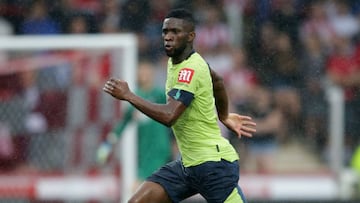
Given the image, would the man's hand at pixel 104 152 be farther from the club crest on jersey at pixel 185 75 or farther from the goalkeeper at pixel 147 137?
the club crest on jersey at pixel 185 75

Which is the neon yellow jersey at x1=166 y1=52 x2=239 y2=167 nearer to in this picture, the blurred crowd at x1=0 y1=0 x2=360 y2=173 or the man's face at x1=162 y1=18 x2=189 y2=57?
the man's face at x1=162 y1=18 x2=189 y2=57

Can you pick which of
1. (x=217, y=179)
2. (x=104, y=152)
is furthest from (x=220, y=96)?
(x=104, y=152)

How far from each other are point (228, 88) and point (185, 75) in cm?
544

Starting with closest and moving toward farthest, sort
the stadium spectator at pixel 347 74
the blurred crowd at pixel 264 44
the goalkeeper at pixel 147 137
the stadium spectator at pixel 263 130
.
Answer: the goalkeeper at pixel 147 137, the stadium spectator at pixel 347 74, the stadium spectator at pixel 263 130, the blurred crowd at pixel 264 44

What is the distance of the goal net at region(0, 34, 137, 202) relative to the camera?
33.6ft

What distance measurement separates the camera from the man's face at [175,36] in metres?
6.48

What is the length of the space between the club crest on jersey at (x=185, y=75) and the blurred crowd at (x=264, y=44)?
4937mm

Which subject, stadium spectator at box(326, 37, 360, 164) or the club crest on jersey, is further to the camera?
stadium spectator at box(326, 37, 360, 164)

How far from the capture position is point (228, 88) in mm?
11859

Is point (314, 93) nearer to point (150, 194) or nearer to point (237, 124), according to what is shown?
point (237, 124)

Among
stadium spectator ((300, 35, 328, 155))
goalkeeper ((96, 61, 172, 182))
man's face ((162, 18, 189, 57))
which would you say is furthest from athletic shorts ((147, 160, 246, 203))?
stadium spectator ((300, 35, 328, 155))

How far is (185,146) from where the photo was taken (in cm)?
678

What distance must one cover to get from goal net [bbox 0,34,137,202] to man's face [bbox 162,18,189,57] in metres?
3.64

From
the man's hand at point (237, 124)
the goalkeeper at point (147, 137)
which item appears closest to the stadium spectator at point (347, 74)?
the goalkeeper at point (147, 137)
